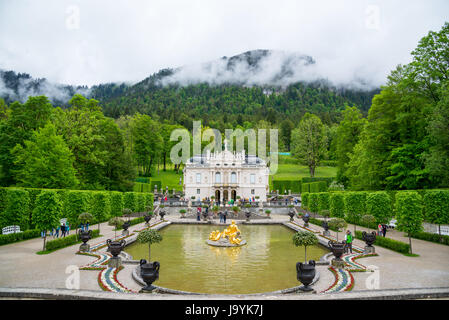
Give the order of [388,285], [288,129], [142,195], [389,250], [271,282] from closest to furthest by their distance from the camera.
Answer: [388,285] → [271,282] → [389,250] → [142,195] → [288,129]

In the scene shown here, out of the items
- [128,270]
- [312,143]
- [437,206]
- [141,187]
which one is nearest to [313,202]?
[437,206]

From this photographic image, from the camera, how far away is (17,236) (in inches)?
811

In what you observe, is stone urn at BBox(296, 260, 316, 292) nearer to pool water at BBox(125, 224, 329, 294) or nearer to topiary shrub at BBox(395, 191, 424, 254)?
pool water at BBox(125, 224, 329, 294)

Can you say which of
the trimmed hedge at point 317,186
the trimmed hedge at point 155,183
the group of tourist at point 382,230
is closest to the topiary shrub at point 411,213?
the group of tourist at point 382,230

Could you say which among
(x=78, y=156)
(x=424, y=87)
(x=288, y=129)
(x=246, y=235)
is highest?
(x=288, y=129)

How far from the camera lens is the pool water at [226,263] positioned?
12578 mm

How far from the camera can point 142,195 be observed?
128ft

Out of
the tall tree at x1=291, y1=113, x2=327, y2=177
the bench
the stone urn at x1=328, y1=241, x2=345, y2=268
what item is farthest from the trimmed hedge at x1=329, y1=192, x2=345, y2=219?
the tall tree at x1=291, y1=113, x2=327, y2=177

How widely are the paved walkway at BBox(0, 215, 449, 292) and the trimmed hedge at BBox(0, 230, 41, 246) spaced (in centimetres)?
78

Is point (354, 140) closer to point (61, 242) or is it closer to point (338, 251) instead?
point (338, 251)

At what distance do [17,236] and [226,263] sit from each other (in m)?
15.3
